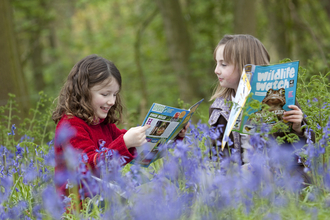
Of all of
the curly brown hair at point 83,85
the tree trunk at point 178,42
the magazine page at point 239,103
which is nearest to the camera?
the magazine page at point 239,103

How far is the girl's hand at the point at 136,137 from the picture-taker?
8.16 ft

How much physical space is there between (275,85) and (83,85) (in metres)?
1.53

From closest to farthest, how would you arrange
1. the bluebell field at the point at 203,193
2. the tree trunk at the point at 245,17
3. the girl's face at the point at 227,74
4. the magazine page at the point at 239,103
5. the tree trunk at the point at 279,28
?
the bluebell field at the point at 203,193 < the magazine page at the point at 239,103 < the girl's face at the point at 227,74 < the tree trunk at the point at 245,17 < the tree trunk at the point at 279,28

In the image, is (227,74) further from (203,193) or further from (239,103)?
(203,193)

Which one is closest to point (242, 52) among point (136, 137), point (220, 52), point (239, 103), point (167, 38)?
point (220, 52)

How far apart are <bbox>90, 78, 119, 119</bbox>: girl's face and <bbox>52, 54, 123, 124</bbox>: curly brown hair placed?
0.03 meters

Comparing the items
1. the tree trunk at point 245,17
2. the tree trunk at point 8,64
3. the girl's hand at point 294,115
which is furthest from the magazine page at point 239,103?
the tree trunk at point 245,17

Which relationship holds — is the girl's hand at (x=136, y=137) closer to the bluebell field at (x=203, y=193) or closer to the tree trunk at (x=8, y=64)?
the bluebell field at (x=203, y=193)

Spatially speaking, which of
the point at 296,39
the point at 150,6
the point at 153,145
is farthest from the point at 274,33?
the point at 153,145

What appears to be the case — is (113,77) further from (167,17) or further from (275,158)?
(167,17)

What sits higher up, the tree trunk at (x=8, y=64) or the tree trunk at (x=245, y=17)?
the tree trunk at (x=245, y=17)

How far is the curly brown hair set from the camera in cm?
280

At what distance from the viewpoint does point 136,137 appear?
2490mm

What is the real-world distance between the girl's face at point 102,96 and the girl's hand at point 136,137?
0.41 metres
